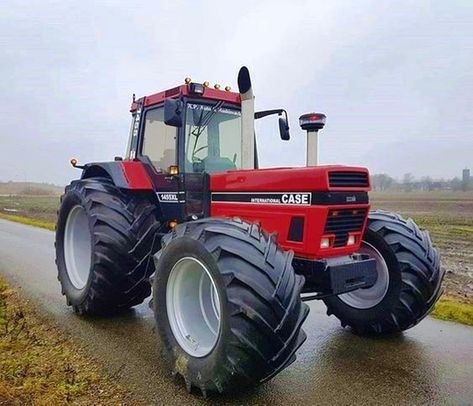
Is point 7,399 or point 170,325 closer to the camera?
point 7,399

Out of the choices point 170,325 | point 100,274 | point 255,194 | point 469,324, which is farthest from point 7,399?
point 469,324

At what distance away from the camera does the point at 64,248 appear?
559 cm

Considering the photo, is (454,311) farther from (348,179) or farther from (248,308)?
(248,308)

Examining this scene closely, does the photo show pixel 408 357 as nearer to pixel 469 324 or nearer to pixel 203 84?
pixel 469 324

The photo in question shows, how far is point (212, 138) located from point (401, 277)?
93.0 inches

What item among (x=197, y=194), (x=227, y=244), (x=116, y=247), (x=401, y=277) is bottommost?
(x=401, y=277)

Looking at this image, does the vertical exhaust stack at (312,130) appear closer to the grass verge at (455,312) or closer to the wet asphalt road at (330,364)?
the wet asphalt road at (330,364)

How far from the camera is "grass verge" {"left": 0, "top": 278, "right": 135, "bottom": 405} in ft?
10.1

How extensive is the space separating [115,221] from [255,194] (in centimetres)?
160

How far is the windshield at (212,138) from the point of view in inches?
177

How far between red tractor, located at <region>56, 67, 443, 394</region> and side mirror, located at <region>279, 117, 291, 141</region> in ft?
0.05

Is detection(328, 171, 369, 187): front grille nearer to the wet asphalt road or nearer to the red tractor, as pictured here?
the red tractor

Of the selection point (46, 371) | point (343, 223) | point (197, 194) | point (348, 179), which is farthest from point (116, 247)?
point (348, 179)

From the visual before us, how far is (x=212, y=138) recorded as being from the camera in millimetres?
4656
